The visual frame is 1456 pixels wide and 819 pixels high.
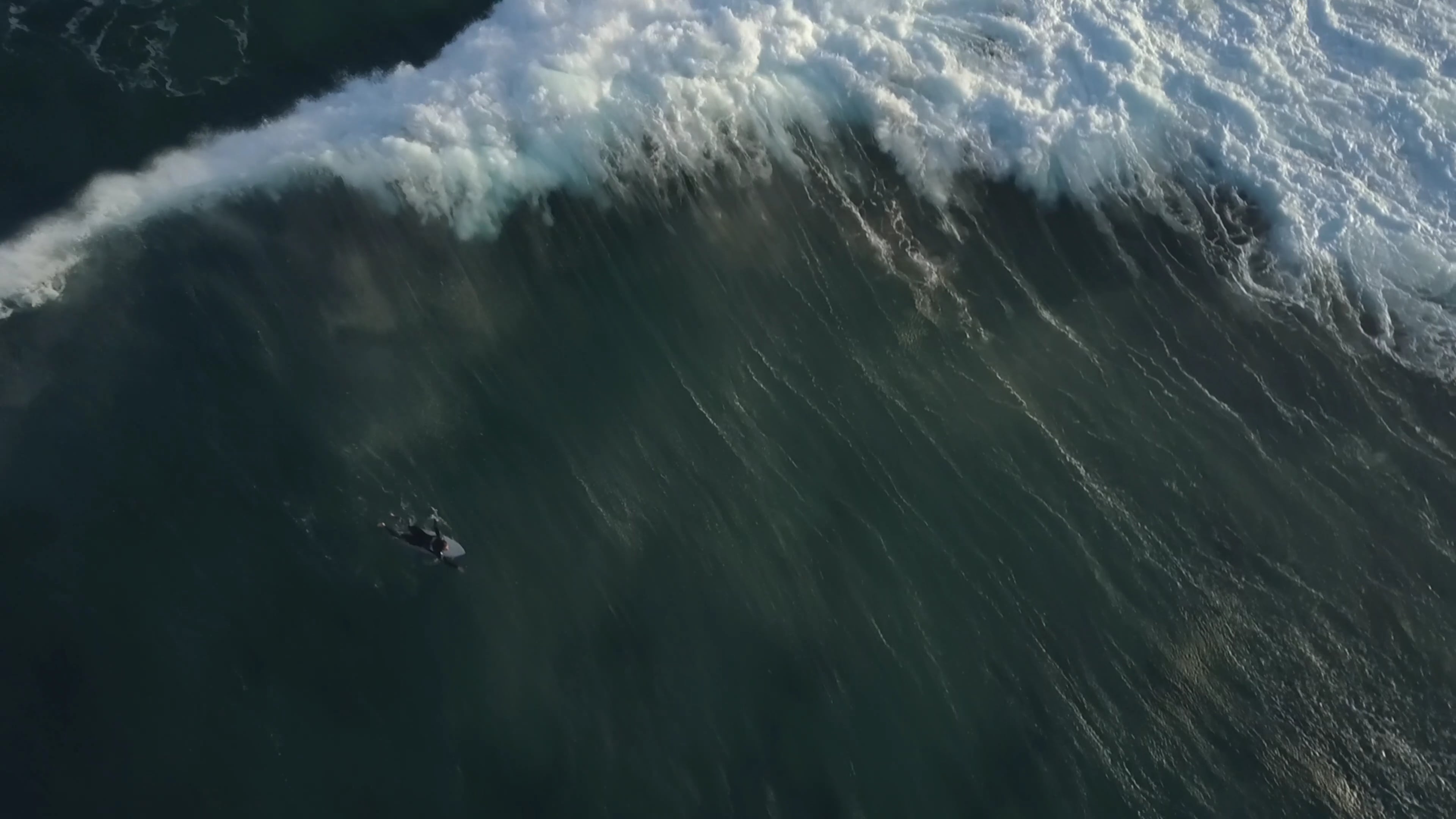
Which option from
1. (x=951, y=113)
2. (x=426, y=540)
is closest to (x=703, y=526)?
(x=426, y=540)

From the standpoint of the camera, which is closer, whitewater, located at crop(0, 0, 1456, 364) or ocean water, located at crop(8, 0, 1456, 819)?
ocean water, located at crop(8, 0, 1456, 819)

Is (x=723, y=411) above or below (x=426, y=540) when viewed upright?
below

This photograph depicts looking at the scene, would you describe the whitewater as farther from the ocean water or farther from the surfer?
the surfer

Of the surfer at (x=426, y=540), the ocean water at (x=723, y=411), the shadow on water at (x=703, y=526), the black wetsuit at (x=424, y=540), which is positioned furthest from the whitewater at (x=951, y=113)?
the black wetsuit at (x=424, y=540)

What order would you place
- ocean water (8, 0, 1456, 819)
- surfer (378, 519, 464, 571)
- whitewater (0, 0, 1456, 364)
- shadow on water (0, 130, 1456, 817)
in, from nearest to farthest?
1. shadow on water (0, 130, 1456, 817)
2. ocean water (8, 0, 1456, 819)
3. surfer (378, 519, 464, 571)
4. whitewater (0, 0, 1456, 364)

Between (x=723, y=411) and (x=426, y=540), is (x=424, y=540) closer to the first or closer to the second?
(x=426, y=540)

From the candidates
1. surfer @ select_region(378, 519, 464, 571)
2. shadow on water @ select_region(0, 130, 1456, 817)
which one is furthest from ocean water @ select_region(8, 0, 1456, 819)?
surfer @ select_region(378, 519, 464, 571)

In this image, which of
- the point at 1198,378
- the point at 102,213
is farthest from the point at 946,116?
the point at 102,213
